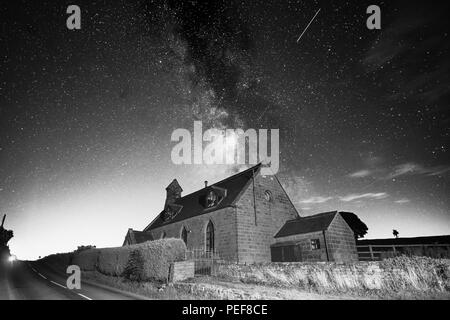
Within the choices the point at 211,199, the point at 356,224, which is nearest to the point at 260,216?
the point at 211,199

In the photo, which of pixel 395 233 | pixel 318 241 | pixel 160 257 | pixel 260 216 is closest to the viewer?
pixel 160 257

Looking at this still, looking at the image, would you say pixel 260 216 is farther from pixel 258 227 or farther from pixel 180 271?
pixel 180 271

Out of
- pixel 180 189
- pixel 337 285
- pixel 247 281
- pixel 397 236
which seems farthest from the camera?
pixel 397 236

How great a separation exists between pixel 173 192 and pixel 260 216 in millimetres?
21132

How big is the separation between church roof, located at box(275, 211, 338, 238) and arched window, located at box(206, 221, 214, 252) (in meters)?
6.75

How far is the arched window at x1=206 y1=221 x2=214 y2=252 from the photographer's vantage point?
25.3 meters

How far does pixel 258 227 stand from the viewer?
24.3 meters

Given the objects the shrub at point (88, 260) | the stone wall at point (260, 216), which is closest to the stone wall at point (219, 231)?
the stone wall at point (260, 216)

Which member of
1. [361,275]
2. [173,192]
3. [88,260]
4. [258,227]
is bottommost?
[88,260]

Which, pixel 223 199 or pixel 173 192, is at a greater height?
pixel 173 192
